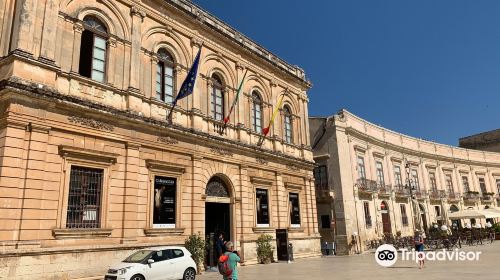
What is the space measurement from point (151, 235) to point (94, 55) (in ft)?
23.2

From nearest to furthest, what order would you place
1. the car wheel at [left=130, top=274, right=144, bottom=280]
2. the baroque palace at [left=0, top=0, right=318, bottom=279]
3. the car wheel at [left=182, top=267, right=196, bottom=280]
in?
1. the car wheel at [left=130, top=274, right=144, bottom=280]
2. the baroque palace at [left=0, top=0, right=318, bottom=279]
3. the car wheel at [left=182, top=267, right=196, bottom=280]

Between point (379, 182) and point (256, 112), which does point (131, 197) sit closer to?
point (256, 112)

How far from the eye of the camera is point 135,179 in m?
14.5

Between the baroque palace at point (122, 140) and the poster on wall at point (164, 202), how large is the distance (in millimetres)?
50

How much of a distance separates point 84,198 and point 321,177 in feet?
65.8

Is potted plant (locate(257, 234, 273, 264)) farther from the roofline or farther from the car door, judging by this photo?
the roofline

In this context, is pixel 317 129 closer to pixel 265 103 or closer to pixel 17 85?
pixel 265 103

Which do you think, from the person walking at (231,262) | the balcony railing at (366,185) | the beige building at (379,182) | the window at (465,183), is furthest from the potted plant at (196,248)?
the window at (465,183)

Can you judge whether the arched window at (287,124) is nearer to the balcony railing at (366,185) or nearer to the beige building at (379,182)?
the beige building at (379,182)

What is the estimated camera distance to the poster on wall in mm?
15188

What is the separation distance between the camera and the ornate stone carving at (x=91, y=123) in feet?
42.6

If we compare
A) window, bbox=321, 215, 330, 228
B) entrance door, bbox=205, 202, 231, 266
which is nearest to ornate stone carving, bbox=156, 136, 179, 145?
entrance door, bbox=205, 202, 231, 266

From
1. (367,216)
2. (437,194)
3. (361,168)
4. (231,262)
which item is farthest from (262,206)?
(437,194)

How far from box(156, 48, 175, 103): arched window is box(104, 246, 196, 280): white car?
6.82 metres
